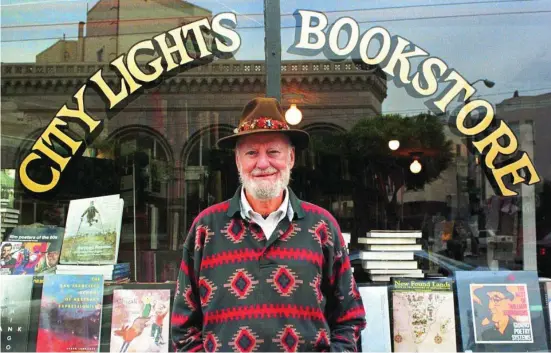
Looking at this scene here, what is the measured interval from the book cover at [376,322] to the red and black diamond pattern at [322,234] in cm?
122

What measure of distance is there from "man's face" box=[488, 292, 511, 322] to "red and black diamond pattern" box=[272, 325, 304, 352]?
1.77m

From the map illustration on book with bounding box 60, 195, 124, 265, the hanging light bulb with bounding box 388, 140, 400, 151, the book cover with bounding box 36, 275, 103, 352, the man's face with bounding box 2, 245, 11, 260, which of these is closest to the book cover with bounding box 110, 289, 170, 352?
the book cover with bounding box 36, 275, 103, 352

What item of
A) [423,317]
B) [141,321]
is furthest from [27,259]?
[423,317]

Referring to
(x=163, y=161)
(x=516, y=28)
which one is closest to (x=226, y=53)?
(x=163, y=161)

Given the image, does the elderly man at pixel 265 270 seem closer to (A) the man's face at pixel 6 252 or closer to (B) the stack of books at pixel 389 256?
(B) the stack of books at pixel 389 256

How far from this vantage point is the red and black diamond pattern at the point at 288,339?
1.68 meters

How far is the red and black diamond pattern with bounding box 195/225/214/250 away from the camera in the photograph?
1.80 m

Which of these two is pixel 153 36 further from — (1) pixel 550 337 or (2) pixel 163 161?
(1) pixel 550 337

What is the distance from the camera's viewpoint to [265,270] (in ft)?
5.65

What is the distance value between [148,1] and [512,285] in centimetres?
351

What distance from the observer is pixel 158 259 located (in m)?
4.01

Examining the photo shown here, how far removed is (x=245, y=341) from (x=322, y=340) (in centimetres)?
27

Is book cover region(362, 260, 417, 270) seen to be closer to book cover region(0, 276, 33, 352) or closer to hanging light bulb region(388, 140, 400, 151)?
hanging light bulb region(388, 140, 400, 151)

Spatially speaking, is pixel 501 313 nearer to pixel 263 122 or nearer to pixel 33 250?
pixel 263 122
